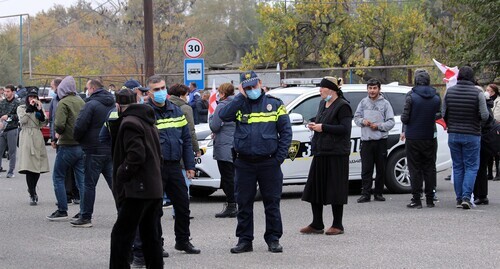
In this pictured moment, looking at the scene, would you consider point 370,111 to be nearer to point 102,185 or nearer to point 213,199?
point 213,199

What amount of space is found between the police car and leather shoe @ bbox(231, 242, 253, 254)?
436 centimetres

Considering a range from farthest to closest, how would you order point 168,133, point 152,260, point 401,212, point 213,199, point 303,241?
point 213,199 < point 401,212 < point 303,241 < point 168,133 < point 152,260

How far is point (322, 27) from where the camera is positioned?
134 ft

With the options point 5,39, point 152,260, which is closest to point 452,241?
point 152,260

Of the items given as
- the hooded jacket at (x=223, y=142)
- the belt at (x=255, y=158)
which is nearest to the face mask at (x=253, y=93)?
the belt at (x=255, y=158)

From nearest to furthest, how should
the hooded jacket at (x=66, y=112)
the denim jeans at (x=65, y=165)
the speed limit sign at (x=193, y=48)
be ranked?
1. the hooded jacket at (x=66, y=112)
2. the denim jeans at (x=65, y=165)
3. the speed limit sign at (x=193, y=48)

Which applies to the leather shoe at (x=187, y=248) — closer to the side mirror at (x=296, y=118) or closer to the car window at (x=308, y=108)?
the side mirror at (x=296, y=118)

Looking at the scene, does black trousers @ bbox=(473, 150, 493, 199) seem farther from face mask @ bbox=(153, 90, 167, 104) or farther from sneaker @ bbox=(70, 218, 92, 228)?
face mask @ bbox=(153, 90, 167, 104)

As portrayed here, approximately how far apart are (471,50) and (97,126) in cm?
1379

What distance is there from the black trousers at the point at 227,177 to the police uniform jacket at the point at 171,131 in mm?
3142

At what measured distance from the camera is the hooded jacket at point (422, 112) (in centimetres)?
1327

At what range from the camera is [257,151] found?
970cm

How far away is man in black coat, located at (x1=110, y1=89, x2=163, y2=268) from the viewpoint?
7.95m

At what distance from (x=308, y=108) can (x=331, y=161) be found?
3.73 m
